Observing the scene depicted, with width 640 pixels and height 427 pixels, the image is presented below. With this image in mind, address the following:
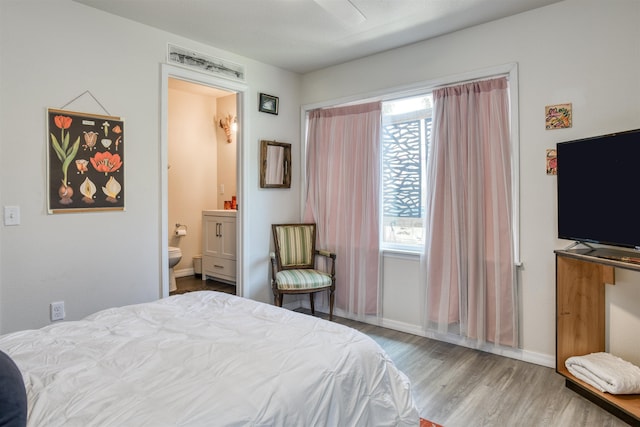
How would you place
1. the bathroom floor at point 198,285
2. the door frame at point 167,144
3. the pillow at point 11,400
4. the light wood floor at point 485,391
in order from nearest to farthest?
the pillow at point 11,400
the light wood floor at point 485,391
the door frame at point 167,144
the bathroom floor at point 198,285

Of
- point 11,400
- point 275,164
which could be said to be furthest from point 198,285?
point 11,400

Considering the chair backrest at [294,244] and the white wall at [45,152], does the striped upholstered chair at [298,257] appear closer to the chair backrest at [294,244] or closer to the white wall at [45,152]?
the chair backrest at [294,244]

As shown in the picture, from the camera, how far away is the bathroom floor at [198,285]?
486 centimetres

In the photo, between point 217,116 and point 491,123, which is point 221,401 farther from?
point 217,116

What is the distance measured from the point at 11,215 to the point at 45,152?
46 cm

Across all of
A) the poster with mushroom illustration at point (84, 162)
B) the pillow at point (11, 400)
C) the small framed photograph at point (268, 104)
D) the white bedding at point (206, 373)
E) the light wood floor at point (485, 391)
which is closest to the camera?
the pillow at point (11, 400)

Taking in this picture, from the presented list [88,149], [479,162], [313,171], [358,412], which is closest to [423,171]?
[479,162]

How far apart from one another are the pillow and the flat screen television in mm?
2807

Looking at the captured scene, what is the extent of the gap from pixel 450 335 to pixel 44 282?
3.16 m

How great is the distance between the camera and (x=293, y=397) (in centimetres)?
125

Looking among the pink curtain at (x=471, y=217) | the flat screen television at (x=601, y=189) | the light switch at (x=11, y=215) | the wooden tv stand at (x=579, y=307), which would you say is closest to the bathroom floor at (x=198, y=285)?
the light switch at (x=11, y=215)

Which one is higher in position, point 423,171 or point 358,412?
point 423,171

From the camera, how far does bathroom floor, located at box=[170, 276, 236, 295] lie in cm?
486

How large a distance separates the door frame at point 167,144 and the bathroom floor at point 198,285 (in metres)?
1.15
